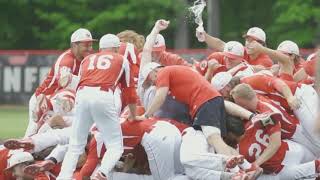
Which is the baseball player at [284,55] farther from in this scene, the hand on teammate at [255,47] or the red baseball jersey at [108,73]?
the red baseball jersey at [108,73]

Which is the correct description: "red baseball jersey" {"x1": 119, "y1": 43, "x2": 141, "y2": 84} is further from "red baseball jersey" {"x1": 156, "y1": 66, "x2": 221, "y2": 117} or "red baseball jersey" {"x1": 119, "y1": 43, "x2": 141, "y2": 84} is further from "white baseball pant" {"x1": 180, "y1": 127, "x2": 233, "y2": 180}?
"white baseball pant" {"x1": 180, "y1": 127, "x2": 233, "y2": 180}

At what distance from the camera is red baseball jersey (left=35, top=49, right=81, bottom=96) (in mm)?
13727

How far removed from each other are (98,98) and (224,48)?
3172 millimetres

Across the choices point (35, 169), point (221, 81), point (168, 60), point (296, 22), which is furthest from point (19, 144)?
point (296, 22)

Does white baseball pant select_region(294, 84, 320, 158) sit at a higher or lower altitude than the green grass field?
higher

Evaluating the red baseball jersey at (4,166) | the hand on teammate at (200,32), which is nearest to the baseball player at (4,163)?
the red baseball jersey at (4,166)

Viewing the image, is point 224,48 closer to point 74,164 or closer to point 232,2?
point 74,164

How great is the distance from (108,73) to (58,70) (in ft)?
8.51

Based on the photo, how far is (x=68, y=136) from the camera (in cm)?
1200

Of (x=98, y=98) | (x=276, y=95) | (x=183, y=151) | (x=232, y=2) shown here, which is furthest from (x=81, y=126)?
(x=232, y=2)

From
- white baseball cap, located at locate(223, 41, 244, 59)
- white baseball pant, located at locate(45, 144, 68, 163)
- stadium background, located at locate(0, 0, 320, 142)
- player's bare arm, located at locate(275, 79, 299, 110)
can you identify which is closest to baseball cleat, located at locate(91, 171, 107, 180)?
white baseball pant, located at locate(45, 144, 68, 163)

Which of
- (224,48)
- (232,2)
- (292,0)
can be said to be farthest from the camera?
(232,2)

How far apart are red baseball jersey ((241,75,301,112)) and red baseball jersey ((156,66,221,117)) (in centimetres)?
90

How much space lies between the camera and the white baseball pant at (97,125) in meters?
11.0
